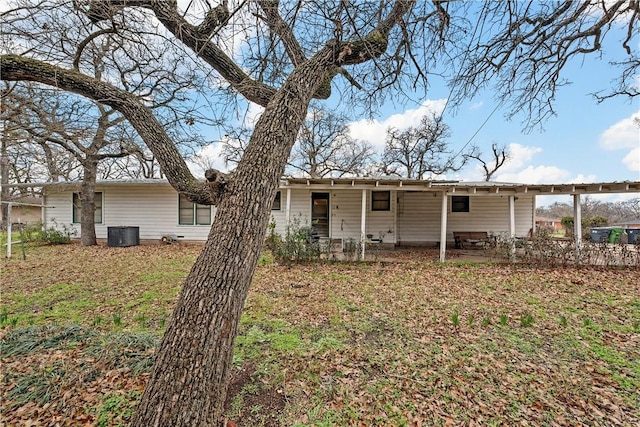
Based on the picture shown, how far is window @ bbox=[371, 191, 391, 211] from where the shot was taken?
37.6 feet

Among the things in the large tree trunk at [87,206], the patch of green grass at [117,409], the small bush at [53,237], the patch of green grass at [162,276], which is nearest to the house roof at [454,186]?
the patch of green grass at [162,276]

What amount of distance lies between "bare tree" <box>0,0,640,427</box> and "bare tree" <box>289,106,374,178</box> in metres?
17.1

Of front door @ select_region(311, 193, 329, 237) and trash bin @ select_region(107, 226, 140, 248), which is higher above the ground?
front door @ select_region(311, 193, 329, 237)

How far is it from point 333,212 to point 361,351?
8321 millimetres

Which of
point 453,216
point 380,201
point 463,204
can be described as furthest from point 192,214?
point 463,204

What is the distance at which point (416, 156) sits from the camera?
2394cm

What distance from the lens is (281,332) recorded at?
399 centimetres

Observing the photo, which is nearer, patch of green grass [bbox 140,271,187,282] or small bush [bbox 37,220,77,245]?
patch of green grass [bbox 140,271,187,282]

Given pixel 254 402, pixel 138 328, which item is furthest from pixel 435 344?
pixel 138 328

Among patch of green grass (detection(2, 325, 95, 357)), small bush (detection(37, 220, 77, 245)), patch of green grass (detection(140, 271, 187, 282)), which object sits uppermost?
small bush (detection(37, 220, 77, 245))

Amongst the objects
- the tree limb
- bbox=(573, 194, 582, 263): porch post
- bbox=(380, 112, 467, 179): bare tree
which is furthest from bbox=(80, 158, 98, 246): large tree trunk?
bbox=(380, 112, 467, 179): bare tree

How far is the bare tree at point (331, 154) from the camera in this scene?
2202cm

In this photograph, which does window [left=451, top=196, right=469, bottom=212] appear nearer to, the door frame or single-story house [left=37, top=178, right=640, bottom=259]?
single-story house [left=37, top=178, right=640, bottom=259]

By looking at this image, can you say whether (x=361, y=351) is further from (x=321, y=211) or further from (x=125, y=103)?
(x=321, y=211)
